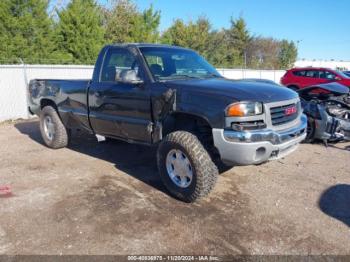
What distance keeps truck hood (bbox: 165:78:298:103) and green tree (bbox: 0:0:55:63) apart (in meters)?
13.6

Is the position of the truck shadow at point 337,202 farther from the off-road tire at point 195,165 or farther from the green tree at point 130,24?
the green tree at point 130,24

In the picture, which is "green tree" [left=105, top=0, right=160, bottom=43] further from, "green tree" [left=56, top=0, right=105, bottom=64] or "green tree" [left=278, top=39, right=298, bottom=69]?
"green tree" [left=278, top=39, right=298, bottom=69]

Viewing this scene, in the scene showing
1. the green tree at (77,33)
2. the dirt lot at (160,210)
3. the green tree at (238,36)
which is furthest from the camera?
the green tree at (238,36)

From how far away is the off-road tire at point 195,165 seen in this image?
13.0 ft

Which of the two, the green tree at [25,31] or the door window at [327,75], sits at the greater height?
the green tree at [25,31]

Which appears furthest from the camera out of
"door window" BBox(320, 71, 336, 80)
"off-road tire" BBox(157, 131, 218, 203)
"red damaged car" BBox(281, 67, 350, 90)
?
"door window" BBox(320, 71, 336, 80)

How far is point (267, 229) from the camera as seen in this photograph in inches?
140

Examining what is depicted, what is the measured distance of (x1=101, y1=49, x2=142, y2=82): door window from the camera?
4922 mm

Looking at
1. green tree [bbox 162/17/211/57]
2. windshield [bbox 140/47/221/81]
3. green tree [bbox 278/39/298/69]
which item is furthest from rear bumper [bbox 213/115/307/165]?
green tree [bbox 278/39/298/69]

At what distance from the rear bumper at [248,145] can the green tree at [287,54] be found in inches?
1900

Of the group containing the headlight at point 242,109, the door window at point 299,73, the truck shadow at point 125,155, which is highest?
the door window at point 299,73

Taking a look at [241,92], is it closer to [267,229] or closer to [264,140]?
[264,140]

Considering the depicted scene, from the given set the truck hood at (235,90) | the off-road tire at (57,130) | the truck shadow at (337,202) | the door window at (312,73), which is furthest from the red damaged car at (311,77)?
the off-road tire at (57,130)

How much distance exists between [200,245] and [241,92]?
177 cm
